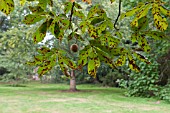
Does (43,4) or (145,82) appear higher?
(43,4)

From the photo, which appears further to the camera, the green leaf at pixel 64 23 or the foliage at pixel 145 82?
the foliage at pixel 145 82

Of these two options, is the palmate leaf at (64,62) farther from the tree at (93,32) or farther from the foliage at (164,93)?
the foliage at (164,93)

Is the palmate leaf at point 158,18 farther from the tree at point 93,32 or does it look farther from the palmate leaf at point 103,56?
the palmate leaf at point 103,56

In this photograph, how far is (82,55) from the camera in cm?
58

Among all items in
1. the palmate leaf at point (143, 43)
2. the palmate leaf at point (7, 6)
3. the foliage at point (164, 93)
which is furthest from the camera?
the foliage at point (164, 93)

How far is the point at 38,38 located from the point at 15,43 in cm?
834

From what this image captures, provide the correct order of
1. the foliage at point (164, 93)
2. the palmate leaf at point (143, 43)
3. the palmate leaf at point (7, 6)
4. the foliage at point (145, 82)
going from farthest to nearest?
the foliage at point (145, 82), the foliage at point (164, 93), the palmate leaf at point (143, 43), the palmate leaf at point (7, 6)

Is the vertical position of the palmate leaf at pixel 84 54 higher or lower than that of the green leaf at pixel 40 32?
lower

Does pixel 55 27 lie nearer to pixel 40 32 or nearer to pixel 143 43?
pixel 40 32

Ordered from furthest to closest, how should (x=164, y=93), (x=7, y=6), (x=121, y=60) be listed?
(x=164, y=93), (x=121, y=60), (x=7, y=6)

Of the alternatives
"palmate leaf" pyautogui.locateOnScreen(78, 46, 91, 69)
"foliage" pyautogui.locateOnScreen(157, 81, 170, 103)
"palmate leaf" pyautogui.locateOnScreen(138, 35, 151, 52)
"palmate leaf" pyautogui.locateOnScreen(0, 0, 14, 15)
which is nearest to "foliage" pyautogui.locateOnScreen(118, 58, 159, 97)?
"foliage" pyautogui.locateOnScreen(157, 81, 170, 103)

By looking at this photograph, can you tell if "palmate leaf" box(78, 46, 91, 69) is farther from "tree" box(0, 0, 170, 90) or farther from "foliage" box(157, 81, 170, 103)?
"foliage" box(157, 81, 170, 103)

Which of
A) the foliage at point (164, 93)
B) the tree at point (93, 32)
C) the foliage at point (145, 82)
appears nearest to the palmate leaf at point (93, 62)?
the tree at point (93, 32)

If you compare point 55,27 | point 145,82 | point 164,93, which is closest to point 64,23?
point 55,27
